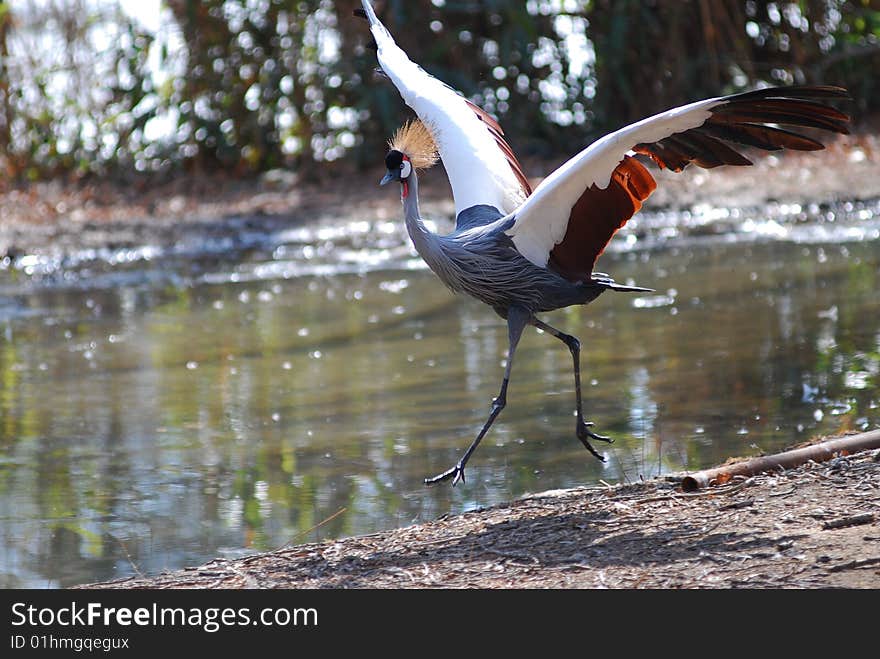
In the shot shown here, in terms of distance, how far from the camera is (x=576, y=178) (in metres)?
5.02

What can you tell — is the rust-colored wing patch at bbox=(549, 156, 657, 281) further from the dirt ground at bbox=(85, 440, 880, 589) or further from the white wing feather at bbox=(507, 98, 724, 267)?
the dirt ground at bbox=(85, 440, 880, 589)

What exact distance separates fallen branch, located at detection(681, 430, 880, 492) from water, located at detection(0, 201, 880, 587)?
27.9 inches

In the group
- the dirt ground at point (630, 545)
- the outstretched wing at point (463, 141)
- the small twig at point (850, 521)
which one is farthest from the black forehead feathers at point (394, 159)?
the small twig at point (850, 521)

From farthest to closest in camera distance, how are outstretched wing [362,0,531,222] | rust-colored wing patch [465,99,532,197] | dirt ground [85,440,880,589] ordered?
rust-colored wing patch [465,99,532,197]
outstretched wing [362,0,531,222]
dirt ground [85,440,880,589]

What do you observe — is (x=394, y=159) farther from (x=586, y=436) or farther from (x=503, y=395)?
(x=586, y=436)

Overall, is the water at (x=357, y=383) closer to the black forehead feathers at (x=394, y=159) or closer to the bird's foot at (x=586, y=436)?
the bird's foot at (x=586, y=436)

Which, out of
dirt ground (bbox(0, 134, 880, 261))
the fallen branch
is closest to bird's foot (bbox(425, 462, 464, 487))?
the fallen branch

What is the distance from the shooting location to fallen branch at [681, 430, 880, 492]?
476 centimetres

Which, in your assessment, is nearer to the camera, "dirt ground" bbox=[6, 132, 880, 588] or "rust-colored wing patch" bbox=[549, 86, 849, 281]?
"dirt ground" bbox=[6, 132, 880, 588]

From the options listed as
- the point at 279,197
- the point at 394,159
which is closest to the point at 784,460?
the point at 394,159

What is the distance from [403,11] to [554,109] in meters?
1.85

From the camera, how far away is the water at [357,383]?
5379 mm

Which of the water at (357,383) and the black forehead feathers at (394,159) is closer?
the water at (357,383)
